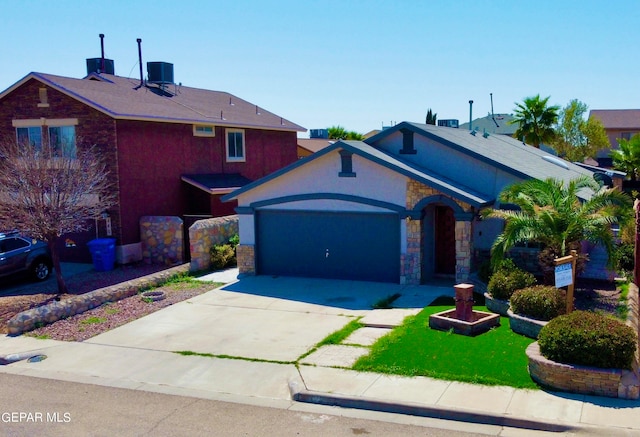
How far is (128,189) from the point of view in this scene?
2256 cm

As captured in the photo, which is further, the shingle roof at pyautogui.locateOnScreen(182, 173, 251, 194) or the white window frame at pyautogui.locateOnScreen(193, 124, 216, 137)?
the white window frame at pyautogui.locateOnScreen(193, 124, 216, 137)

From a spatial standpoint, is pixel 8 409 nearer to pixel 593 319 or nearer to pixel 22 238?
pixel 593 319

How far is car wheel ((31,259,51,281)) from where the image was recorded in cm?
1988

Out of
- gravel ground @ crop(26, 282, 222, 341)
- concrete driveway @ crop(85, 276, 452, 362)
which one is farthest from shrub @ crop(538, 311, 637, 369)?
gravel ground @ crop(26, 282, 222, 341)

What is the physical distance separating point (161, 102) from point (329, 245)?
446 inches

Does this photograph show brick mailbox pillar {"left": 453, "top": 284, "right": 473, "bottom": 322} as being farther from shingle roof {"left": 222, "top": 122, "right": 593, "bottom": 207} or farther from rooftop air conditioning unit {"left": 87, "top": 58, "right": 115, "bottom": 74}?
rooftop air conditioning unit {"left": 87, "top": 58, "right": 115, "bottom": 74}

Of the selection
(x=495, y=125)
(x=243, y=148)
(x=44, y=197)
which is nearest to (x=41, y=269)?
(x=44, y=197)

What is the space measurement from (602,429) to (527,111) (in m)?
33.2

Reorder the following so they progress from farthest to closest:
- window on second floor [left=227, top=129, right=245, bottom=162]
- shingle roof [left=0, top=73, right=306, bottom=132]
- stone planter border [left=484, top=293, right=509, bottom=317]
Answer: window on second floor [left=227, top=129, right=245, bottom=162] → shingle roof [left=0, top=73, right=306, bottom=132] → stone planter border [left=484, top=293, right=509, bottom=317]

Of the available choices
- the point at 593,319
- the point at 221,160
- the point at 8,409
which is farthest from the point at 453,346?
the point at 221,160

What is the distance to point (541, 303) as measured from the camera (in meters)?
12.4

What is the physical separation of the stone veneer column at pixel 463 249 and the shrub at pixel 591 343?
6593 millimetres

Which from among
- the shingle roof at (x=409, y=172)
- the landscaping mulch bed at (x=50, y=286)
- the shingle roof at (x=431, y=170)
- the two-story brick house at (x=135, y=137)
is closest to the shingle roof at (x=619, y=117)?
the two-story brick house at (x=135, y=137)

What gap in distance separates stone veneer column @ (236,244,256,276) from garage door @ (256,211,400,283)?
18 centimetres
